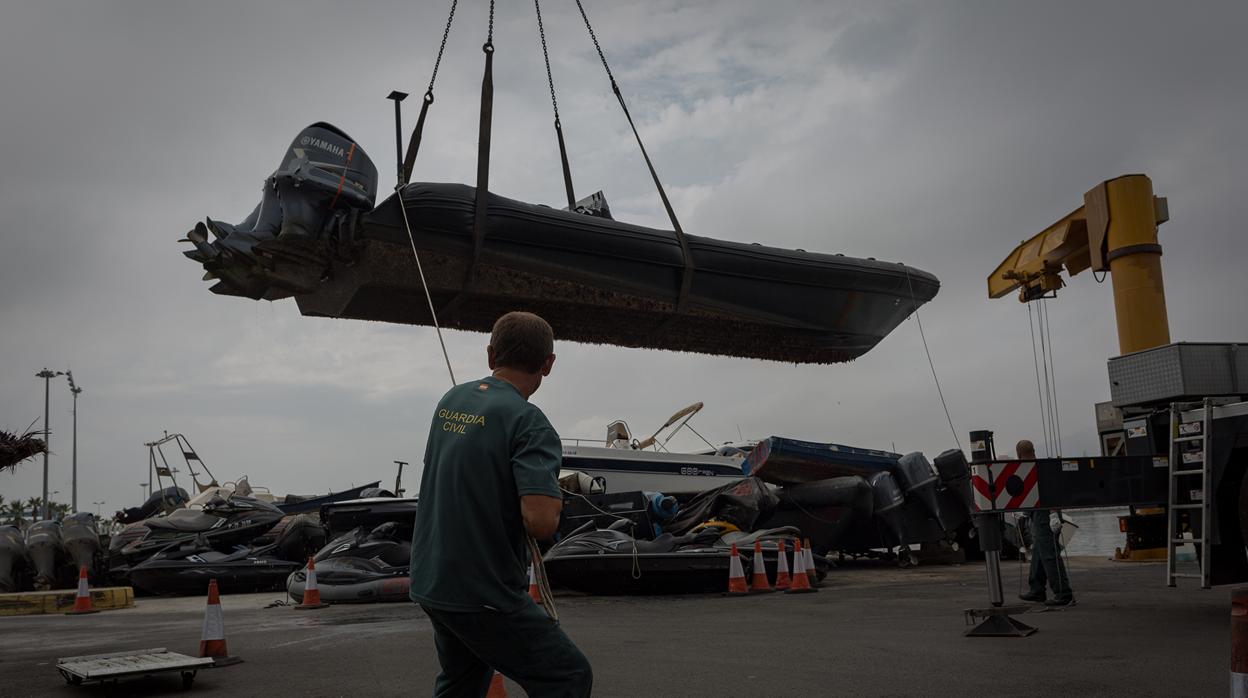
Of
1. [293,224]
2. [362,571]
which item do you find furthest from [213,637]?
[362,571]

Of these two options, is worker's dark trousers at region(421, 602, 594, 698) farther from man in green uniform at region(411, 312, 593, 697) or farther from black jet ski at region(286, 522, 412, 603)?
black jet ski at region(286, 522, 412, 603)

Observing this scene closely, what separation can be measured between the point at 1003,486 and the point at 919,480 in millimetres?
7121

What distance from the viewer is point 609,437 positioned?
18.4 meters

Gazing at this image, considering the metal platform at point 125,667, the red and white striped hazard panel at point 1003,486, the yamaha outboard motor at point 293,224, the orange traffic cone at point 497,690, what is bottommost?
the metal platform at point 125,667

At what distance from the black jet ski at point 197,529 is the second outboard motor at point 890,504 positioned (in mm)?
10023

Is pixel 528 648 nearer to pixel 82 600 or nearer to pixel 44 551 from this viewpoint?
pixel 82 600

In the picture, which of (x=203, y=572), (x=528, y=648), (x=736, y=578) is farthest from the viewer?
(x=203, y=572)

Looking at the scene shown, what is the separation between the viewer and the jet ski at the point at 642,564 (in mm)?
9664

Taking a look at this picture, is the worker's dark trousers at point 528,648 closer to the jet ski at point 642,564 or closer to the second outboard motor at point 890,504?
the jet ski at point 642,564

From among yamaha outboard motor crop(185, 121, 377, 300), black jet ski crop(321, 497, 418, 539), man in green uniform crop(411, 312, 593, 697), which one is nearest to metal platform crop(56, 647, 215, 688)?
man in green uniform crop(411, 312, 593, 697)

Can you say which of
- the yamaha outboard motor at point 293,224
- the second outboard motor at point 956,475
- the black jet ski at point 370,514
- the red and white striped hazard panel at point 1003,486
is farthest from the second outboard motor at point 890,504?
the yamaha outboard motor at point 293,224

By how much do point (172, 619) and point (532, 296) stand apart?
5086 mm

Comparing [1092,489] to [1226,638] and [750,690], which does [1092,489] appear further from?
[750,690]

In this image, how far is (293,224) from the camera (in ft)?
32.0
